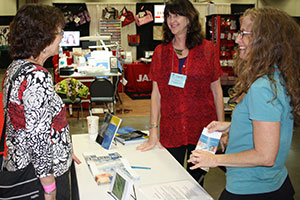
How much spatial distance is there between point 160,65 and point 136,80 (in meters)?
6.43

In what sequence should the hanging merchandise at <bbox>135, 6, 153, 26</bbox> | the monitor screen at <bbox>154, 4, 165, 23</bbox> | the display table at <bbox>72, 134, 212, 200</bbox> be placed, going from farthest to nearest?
1. the monitor screen at <bbox>154, 4, 165, 23</bbox>
2. the hanging merchandise at <bbox>135, 6, 153, 26</bbox>
3. the display table at <bbox>72, 134, 212, 200</bbox>

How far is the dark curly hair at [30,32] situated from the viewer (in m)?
1.42

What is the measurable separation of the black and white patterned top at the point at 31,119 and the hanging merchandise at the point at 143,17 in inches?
354

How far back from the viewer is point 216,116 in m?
2.19

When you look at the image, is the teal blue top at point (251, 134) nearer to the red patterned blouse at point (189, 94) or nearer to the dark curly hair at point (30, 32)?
the red patterned blouse at point (189, 94)

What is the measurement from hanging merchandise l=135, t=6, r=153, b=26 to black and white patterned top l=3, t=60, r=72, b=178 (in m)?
8.99

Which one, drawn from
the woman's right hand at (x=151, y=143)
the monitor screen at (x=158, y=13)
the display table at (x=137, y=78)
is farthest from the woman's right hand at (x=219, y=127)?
the monitor screen at (x=158, y=13)

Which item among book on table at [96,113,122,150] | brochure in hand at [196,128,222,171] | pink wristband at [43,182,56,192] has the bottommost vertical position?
pink wristband at [43,182,56,192]

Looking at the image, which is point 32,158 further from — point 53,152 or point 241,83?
point 241,83

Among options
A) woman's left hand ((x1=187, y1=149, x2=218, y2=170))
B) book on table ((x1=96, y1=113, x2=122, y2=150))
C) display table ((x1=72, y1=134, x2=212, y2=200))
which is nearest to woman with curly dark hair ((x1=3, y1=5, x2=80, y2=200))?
display table ((x1=72, y1=134, x2=212, y2=200))

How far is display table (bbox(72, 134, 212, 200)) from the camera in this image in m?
1.51

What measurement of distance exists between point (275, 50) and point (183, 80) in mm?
944

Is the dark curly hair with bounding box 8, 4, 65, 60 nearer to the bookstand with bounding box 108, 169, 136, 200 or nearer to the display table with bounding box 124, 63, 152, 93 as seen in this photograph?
the bookstand with bounding box 108, 169, 136, 200

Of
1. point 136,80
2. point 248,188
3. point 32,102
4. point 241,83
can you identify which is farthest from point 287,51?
point 136,80
